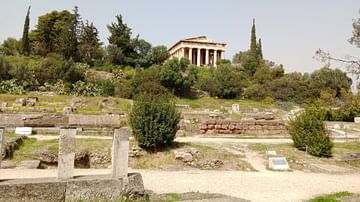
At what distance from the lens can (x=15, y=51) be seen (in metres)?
55.3

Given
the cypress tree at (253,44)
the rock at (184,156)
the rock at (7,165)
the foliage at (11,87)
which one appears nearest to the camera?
the rock at (7,165)

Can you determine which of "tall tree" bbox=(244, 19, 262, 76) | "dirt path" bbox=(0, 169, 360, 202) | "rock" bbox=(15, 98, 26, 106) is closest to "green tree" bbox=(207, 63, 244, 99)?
"tall tree" bbox=(244, 19, 262, 76)

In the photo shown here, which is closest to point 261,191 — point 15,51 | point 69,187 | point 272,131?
point 69,187

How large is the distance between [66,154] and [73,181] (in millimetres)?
553

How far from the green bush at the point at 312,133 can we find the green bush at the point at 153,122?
19.4 ft

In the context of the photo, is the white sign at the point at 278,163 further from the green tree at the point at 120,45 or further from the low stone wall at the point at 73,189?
the green tree at the point at 120,45

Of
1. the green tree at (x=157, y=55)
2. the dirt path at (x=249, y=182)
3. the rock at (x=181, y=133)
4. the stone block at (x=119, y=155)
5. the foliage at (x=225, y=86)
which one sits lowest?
the dirt path at (x=249, y=182)

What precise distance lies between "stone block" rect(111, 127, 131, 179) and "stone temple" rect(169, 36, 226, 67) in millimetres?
65772

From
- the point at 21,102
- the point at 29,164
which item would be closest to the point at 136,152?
the point at 29,164

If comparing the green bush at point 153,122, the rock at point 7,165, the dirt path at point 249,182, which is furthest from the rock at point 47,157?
the green bush at point 153,122

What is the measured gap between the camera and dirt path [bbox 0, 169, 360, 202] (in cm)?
895

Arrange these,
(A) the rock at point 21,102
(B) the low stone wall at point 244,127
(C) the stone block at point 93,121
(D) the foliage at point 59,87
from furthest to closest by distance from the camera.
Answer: (D) the foliage at point 59,87, (A) the rock at point 21,102, (B) the low stone wall at point 244,127, (C) the stone block at point 93,121

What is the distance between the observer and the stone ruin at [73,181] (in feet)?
19.7

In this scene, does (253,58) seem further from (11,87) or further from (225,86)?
(11,87)
